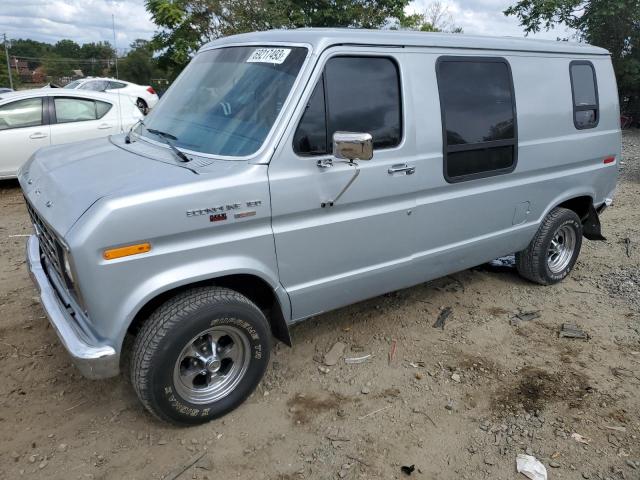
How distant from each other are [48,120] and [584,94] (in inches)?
305

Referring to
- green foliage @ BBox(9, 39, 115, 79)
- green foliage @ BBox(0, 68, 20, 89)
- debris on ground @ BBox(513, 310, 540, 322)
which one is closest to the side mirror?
debris on ground @ BBox(513, 310, 540, 322)

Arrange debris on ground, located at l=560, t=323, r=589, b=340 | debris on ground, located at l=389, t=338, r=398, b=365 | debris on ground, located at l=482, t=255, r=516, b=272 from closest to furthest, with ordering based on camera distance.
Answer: debris on ground, located at l=389, t=338, r=398, b=365 < debris on ground, located at l=560, t=323, r=589, b=340 < debris on ground, located at l=482, t=255, r=516, b=272

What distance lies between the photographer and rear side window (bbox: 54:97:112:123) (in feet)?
27.7

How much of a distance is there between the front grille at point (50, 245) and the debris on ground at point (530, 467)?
2784 millimetres

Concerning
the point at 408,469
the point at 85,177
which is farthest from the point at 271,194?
the point at 408,469

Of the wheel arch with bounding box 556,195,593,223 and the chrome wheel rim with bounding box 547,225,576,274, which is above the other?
the wheel arch with bounding box 556,195,593,223

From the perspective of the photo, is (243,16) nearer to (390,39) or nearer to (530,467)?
(390,39)

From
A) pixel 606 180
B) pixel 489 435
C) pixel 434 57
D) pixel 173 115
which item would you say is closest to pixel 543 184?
pixel 606 180

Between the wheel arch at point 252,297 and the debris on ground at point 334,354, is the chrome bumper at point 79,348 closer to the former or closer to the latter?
the wheel arch at point 252,297

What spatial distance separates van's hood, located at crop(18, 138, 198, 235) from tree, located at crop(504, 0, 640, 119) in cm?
1749

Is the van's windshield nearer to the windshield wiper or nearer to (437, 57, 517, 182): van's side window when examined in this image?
the windshield wiper

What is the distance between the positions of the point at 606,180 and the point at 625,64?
15.0 meters

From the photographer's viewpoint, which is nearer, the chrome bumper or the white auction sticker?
the chrome bumper

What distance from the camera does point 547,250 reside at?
4.90 metres
